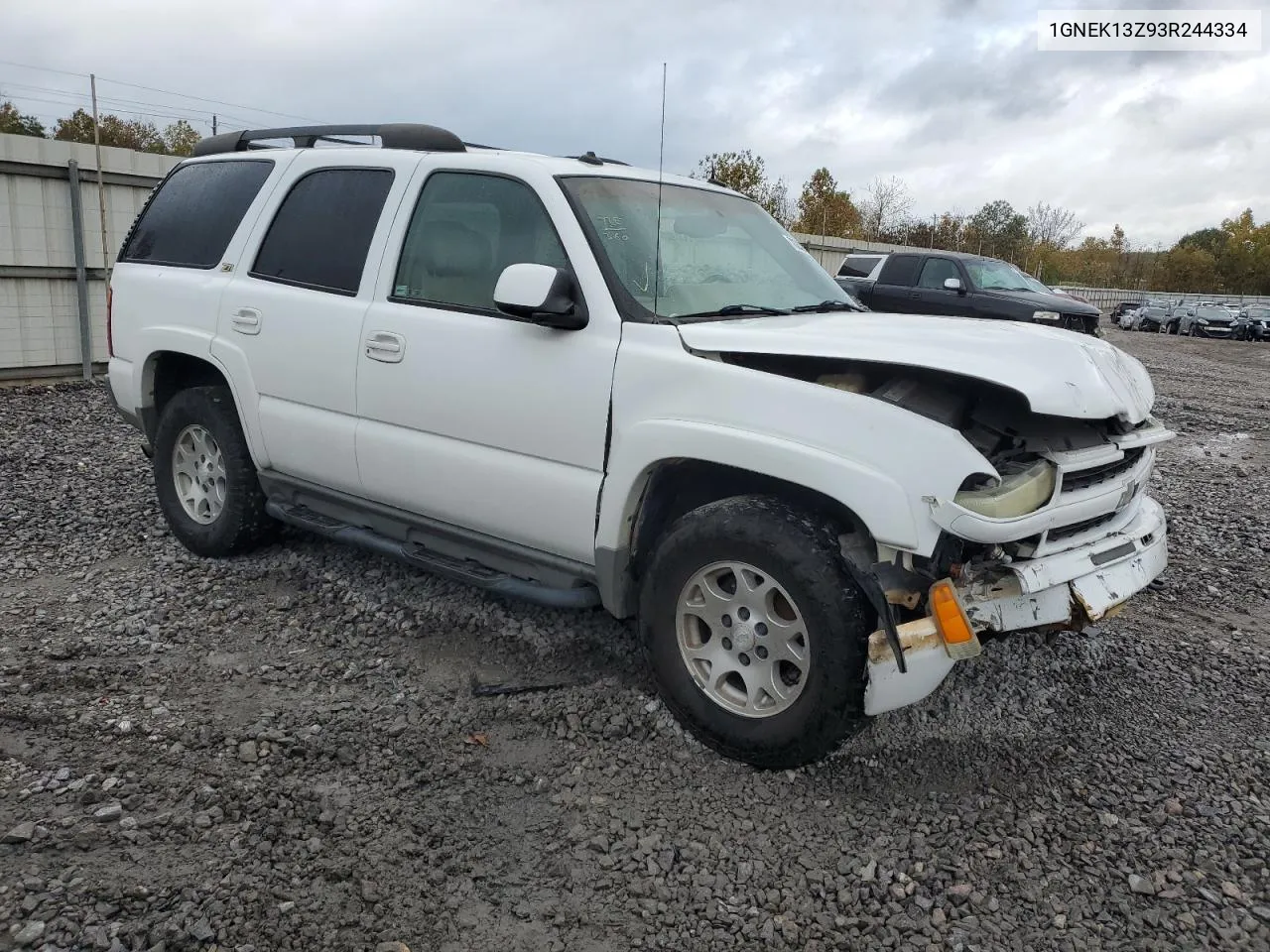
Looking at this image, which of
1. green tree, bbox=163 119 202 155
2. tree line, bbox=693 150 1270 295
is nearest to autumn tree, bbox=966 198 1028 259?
tree line, bbox=693 150 1270 295

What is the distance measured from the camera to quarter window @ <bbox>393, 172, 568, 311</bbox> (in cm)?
380

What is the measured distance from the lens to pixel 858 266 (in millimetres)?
16969

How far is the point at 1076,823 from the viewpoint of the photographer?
3.04m

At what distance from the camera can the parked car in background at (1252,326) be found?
32406 millimetres

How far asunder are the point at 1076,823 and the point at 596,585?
1.77 m

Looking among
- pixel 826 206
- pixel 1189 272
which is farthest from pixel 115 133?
pixel 1189 272

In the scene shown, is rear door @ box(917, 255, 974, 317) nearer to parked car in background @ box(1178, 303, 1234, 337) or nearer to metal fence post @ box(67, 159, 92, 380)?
metal fence post @ box(67, 159, 92, 380)

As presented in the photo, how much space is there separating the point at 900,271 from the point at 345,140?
488 inches

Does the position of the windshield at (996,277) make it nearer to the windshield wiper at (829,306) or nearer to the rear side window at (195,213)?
the windshield wiper at (829,306)

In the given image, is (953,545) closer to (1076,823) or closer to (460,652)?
(1076,823)

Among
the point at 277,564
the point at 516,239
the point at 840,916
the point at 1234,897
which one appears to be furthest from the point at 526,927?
the point at 277,564

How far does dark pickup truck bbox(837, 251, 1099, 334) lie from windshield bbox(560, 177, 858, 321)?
10.6 metres

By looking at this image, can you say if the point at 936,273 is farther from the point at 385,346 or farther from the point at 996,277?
the point at 385,346

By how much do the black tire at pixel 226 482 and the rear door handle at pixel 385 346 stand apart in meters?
1.19
